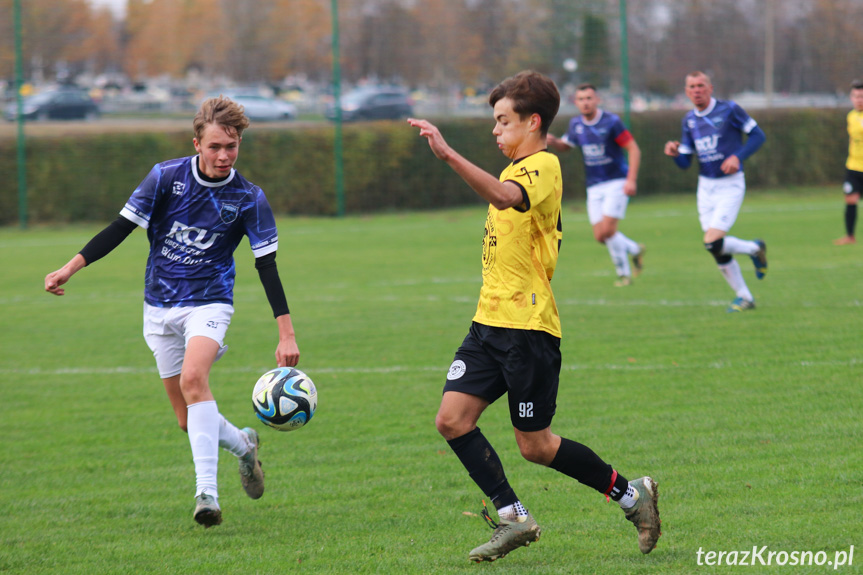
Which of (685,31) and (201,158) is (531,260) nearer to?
(201,158)

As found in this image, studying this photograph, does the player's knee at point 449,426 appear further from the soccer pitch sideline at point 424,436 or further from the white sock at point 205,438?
the white sock at point 205,438

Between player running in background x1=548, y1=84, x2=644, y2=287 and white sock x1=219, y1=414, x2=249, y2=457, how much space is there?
7.93 m

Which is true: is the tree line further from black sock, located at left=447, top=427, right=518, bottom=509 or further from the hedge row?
black sock, located at left=447, top=427, right=518, bottom=509

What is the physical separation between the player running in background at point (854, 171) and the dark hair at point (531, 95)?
12.6 meters

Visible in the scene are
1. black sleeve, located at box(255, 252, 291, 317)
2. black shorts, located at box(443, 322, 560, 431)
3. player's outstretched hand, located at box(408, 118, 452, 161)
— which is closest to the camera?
player's outstretched hand, located at box(408, 118, 452, 161)

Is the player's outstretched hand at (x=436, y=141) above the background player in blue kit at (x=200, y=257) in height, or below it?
above

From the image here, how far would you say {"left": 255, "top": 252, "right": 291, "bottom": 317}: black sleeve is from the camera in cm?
470

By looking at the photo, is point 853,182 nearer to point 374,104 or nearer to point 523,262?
point 374,104

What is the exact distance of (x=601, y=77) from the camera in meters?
23.8

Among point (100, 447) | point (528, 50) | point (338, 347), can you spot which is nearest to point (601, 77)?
point (528, 50)

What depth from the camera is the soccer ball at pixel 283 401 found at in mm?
4469

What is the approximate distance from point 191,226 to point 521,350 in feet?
6.16

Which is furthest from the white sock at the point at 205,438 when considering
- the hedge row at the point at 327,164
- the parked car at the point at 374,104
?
the parked car at the point at 374,104

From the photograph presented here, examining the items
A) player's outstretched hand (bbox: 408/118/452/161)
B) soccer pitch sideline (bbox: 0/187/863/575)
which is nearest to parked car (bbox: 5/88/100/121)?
soccer pitch sideline (bbox: 0/187/863/575)
